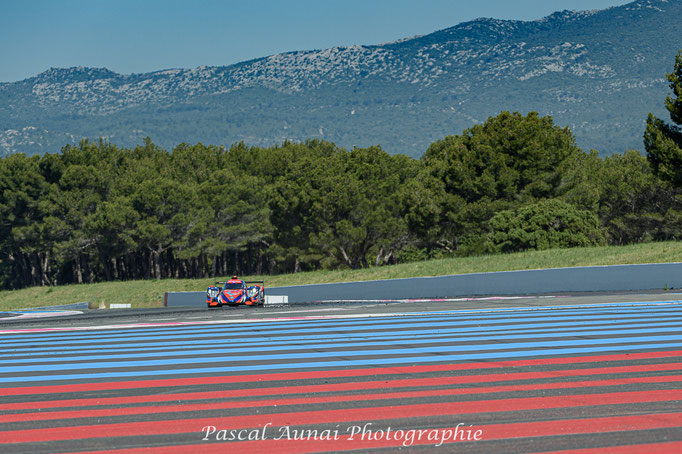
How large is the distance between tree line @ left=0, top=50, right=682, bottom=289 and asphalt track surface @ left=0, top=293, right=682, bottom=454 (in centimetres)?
3497

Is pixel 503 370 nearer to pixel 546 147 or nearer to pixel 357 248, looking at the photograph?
pixel 546 147

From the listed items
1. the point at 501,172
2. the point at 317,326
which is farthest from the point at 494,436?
the point at 501,172

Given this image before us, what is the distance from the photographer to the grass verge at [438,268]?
31328mm

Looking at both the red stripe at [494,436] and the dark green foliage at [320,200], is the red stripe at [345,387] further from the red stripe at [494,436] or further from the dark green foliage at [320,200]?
the dark green foliage at [320,200]

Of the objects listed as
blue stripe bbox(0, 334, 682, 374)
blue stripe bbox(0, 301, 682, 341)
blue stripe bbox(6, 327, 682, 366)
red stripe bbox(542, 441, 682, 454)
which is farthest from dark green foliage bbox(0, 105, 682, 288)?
red stripe bbox(542, 441, 682, 454)

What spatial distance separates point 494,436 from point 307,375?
327 cm

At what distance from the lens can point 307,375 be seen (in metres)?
8.87

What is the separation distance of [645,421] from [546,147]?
5156cm

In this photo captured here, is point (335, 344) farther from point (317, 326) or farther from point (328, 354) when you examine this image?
point (317, 326)

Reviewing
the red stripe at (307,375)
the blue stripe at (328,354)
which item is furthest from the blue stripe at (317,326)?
the red stripe at (307,375)

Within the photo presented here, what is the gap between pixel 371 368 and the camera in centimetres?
927

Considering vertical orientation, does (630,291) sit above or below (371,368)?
below

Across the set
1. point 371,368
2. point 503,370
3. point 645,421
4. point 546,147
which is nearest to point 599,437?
point 645,421

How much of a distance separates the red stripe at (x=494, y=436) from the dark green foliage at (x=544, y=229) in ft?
128
